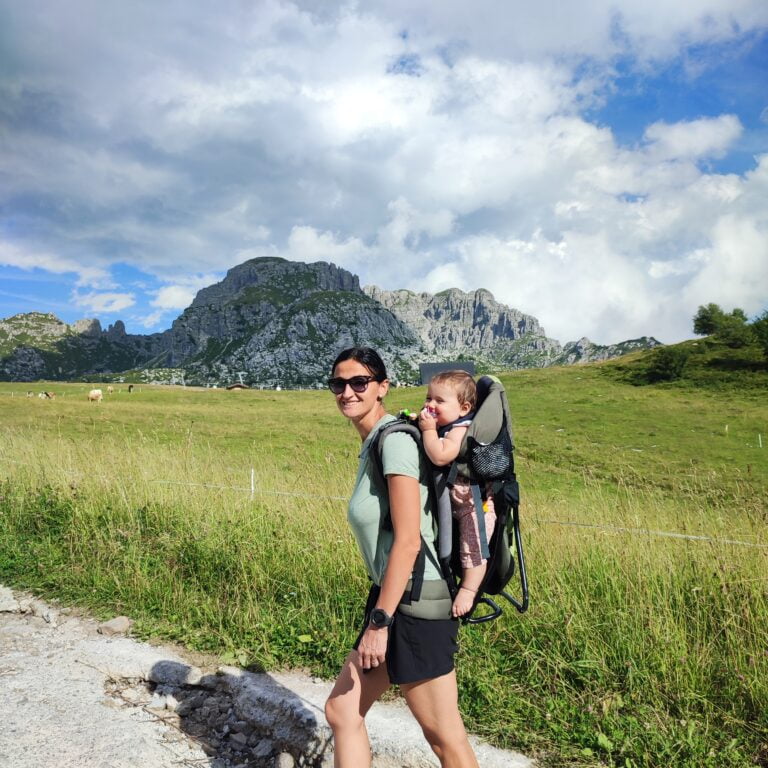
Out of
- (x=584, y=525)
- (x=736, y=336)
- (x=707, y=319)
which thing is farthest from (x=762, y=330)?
(x=584, y=525)

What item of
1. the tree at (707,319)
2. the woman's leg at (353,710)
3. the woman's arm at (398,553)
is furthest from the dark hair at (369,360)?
the tree at (707,319)

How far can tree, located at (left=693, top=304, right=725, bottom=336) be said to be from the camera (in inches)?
2393

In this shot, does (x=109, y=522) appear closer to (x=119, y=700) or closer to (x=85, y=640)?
(x=85, y=640)

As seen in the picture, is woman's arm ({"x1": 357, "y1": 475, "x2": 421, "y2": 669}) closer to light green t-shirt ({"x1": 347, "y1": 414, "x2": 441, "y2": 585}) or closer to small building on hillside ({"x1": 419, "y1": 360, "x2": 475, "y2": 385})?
light green t-shirt ({"x1": 347, "y1": 414, "x2": 441, "y2": 585})

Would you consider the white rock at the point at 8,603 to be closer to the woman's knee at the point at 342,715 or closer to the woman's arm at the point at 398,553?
the woman's knee at the point at 342,715

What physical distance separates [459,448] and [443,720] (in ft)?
4.05

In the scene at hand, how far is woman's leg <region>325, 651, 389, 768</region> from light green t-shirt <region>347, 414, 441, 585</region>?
1.45ft

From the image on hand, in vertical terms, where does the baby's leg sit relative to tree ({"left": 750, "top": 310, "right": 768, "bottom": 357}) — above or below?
below

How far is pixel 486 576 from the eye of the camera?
2754mm

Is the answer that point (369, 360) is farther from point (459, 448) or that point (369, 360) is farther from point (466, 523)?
point (466, 523)

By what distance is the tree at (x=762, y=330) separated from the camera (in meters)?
40.8

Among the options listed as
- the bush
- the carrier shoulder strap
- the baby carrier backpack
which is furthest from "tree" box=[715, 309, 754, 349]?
the carrier shoulder strap

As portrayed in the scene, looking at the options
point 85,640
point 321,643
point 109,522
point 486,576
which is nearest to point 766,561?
point 486,576

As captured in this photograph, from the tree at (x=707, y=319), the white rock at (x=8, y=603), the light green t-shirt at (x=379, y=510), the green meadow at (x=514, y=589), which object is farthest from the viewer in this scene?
the tree at (x=707, y=319)
